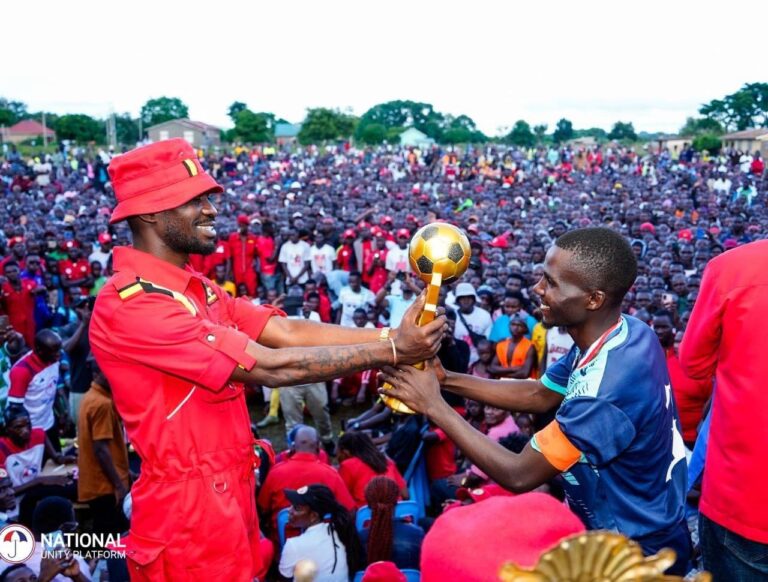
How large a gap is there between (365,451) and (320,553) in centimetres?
121

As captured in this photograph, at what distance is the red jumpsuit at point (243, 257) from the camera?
38.8 ft

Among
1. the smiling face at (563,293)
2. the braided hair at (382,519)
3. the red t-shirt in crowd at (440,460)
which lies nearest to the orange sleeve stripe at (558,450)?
the smiling face at (563,293)

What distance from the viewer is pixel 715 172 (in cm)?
2639

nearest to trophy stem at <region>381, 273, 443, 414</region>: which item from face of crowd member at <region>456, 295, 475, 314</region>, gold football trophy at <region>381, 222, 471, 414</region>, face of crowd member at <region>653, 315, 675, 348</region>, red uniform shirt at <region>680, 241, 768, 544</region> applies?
gold football trophy at <region>381, 222, 471, 414</region>

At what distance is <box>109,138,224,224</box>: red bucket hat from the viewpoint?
2176 millimetres

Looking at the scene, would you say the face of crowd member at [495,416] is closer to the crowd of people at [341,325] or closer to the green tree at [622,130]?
the crowd of people at [341,325]

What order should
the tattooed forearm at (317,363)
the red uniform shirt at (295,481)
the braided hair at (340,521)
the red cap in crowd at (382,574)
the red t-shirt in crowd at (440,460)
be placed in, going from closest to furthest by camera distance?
the tattooed forearm at (317,363) → the red cap in crowd at (382,574) → the braided hair at (340,521) → the red uniform shirt at (295,481) → the red t-shirt in crowd at (440,460)

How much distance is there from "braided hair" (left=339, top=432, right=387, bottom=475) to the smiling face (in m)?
3.01

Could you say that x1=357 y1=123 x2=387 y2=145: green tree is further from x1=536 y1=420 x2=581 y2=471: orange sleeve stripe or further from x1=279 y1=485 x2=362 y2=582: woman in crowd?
x1=536 y1=420 x2=581 y2=471: orange sleeve stripe

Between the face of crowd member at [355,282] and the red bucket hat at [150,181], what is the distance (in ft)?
23.3

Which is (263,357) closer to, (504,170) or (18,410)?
(18,410)

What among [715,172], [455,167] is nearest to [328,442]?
[715,172]

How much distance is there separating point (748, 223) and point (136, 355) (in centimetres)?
1589

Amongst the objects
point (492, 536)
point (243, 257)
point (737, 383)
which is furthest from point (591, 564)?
point (243, 257)
